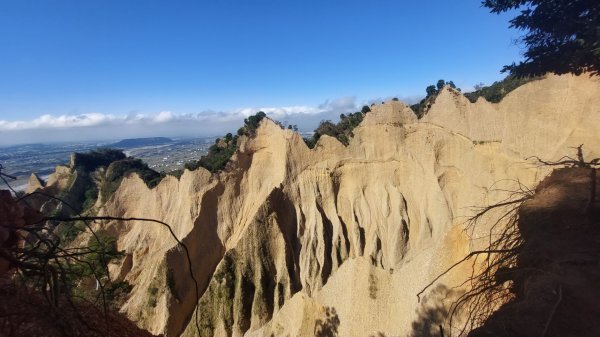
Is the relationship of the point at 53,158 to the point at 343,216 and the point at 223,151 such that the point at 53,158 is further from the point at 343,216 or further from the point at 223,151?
the point at 343,216

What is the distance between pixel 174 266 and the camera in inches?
683

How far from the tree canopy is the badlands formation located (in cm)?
81

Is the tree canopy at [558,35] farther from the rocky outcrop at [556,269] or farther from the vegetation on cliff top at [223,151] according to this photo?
the vegetation on cliff top at [223,151]

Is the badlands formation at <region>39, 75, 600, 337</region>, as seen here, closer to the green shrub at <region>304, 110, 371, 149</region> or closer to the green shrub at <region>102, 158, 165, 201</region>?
the green shrub at <region>304, 110, 371, 149</region>

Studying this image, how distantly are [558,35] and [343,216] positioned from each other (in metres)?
11.5

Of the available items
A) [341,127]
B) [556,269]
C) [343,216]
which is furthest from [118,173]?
[556,269]

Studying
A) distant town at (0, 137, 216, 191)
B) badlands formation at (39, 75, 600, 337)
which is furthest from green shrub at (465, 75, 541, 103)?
distant town at (0, 137, 216, 191)

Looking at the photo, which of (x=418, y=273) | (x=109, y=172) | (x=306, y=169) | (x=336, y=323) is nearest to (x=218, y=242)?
(x=306, y=169)

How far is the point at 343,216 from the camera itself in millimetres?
18547

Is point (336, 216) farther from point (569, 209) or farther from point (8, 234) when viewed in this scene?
point (8, 234)

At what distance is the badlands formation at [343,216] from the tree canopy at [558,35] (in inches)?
32.0

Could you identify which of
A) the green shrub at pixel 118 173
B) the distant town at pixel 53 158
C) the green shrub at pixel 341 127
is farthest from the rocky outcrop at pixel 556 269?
the green shrub at pixel 118 173

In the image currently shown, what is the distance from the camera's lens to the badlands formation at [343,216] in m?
13.6

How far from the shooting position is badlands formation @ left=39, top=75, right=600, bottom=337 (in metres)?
13.6
